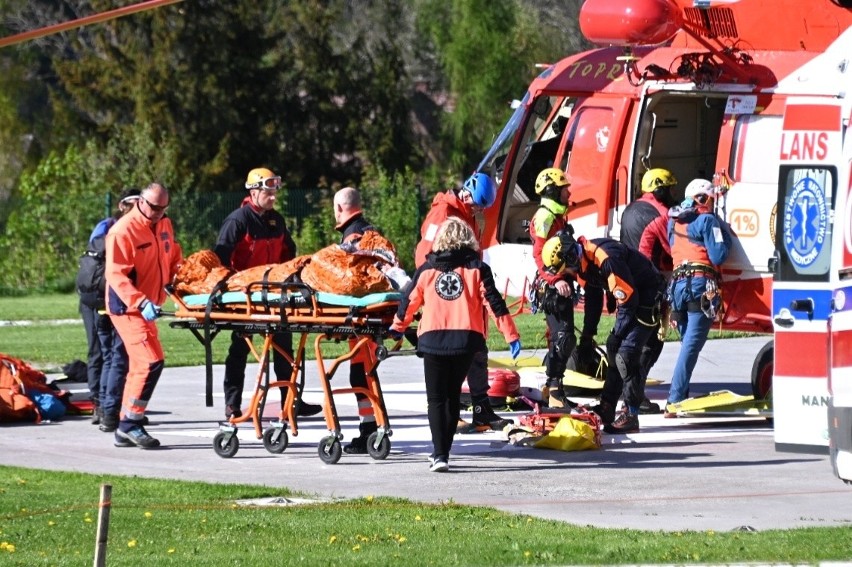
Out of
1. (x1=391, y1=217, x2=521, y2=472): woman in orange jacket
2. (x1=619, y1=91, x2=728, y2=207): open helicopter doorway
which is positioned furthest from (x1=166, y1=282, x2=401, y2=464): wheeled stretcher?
(x1=619, y1=91, x2=728, y2=207): open helicopter doorway

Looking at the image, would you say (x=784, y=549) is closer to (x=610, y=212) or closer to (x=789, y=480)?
(x=789, y=480)

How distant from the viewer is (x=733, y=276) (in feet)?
44.6

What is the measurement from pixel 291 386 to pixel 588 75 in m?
5.04

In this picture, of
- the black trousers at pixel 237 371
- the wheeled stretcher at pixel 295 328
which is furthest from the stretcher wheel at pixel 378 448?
the black trousers at pixel 237 371

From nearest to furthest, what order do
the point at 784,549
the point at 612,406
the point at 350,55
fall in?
the point at 784,549 < the point at 612,406 < the point at 350,55

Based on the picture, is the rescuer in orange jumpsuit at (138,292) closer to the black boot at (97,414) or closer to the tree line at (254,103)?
the black boot at (97,414)

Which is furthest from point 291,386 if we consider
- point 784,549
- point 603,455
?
point 784,549

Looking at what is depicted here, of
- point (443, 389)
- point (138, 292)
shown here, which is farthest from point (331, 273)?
point (138, 292)

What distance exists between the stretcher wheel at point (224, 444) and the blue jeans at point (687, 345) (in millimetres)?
3944

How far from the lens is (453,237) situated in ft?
35.3

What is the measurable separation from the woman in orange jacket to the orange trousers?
2165 millimetres

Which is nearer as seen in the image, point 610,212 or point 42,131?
point 610,212

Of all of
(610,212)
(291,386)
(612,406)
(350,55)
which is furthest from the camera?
(350,55)

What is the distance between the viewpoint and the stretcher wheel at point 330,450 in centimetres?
1142
